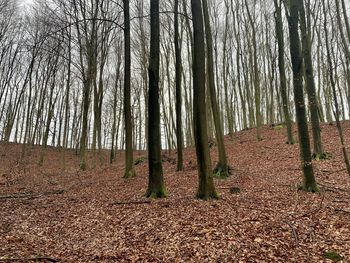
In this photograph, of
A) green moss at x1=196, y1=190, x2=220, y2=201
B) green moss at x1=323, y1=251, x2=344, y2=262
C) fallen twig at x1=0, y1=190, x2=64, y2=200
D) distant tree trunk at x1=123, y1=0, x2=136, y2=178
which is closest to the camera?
green moss at x1=323, y1=251, x2=344, y2=262

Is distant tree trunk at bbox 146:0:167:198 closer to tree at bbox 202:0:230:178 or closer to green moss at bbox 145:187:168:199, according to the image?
green moss at bbox 145:187:168:199

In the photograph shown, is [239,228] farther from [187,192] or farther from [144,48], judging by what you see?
[144,48]

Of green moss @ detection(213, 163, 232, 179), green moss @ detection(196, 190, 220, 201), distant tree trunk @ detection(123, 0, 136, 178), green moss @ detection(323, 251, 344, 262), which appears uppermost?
distant tree trunk @ detection(123, 0, 136, 178)

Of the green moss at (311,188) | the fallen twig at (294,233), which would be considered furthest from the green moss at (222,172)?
the fallen twig at (294,233)

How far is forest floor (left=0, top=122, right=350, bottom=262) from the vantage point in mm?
4602

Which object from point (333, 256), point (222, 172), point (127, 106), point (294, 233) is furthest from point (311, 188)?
point (127, 106)

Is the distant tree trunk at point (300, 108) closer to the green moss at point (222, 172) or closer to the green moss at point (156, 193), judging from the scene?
the green moss at point (222, 172)

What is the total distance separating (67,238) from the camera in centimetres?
563

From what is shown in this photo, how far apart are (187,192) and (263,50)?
2216cm

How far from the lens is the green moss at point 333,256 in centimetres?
415

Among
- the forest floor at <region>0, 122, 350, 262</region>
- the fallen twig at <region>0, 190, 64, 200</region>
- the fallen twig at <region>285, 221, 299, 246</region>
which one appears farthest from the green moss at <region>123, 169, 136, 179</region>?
the fallen twig at <region>285, 221, 299, 246</region>

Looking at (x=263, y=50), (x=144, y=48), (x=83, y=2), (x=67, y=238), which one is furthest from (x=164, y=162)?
(x=263, y=50)

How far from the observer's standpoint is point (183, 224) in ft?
18.8

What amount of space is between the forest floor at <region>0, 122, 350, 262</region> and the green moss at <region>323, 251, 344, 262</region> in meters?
0.03
